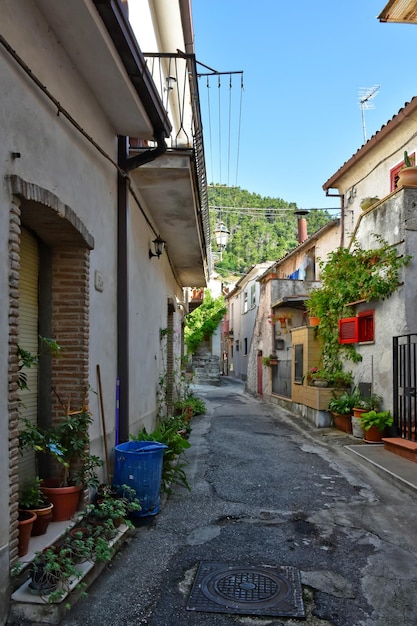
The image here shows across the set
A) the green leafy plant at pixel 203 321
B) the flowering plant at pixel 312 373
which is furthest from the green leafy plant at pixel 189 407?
the green leafy plant at pixel 203 321

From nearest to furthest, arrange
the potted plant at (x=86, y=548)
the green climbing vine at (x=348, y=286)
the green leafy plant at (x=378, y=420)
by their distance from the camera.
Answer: the potted plant at (x=86, y=548) → the green leafy plant at (x=378, y=420) → the green climbing vine at (x=348, y=286)

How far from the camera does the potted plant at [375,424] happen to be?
28.0ft

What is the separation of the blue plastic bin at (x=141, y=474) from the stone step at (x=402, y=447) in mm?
4068

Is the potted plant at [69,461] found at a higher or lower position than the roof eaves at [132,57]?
lower

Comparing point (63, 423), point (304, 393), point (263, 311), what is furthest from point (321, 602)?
point (263, 311)

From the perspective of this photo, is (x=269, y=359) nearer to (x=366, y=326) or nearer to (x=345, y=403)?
(x=345, y=403)

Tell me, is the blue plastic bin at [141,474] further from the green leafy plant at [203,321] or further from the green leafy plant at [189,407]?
the green leafy plant at [203,321]

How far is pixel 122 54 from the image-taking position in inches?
161

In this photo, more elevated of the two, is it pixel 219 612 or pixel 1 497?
pixel 1 497

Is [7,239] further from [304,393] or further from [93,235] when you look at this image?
[304,393]

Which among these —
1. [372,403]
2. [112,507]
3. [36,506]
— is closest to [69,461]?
[112,507]

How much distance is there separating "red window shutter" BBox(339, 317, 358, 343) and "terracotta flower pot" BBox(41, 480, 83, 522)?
731 centimetres

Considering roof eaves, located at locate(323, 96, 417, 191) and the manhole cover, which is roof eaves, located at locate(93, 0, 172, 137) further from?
roof eaves, located at locate(323, 96, 417, 191)

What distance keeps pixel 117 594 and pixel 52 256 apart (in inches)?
111
